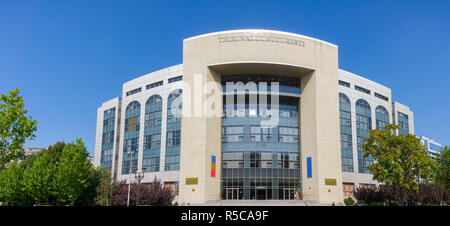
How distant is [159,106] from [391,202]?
45.0 meters

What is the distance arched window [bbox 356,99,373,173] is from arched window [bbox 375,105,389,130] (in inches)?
108

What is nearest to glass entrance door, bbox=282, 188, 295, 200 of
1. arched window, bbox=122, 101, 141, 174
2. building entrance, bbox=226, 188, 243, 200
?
building entrance, bbox=226, 188, 243, 200

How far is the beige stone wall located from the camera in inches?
2247

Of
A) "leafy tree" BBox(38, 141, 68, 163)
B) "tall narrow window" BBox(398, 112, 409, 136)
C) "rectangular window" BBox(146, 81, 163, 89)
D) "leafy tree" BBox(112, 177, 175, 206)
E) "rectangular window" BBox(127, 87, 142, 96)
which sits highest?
"rectangular window" BBox(146, 81, 163, 89)

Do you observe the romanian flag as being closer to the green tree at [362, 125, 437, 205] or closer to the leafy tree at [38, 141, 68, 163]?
the green tree at [362, 125, 437, 205]

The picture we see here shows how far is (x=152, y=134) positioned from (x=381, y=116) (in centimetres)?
4808

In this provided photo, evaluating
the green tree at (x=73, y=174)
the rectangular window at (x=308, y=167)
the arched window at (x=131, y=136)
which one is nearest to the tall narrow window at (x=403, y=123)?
the rectangular window at (x=308, y=167)

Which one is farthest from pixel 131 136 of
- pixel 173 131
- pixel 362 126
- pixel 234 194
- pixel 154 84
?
pixel 362 126

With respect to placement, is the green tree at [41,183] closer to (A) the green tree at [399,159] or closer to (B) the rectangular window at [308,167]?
(B) the rectangular window at [308,167]

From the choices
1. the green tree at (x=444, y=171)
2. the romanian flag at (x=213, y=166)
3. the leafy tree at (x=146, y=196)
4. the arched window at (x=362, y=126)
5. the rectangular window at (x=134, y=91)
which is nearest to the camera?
the leafy tree at (x=146, y=196)

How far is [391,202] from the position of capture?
59.2 metres

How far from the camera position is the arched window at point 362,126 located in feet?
225

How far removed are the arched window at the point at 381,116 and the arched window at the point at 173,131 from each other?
41.7 metres
